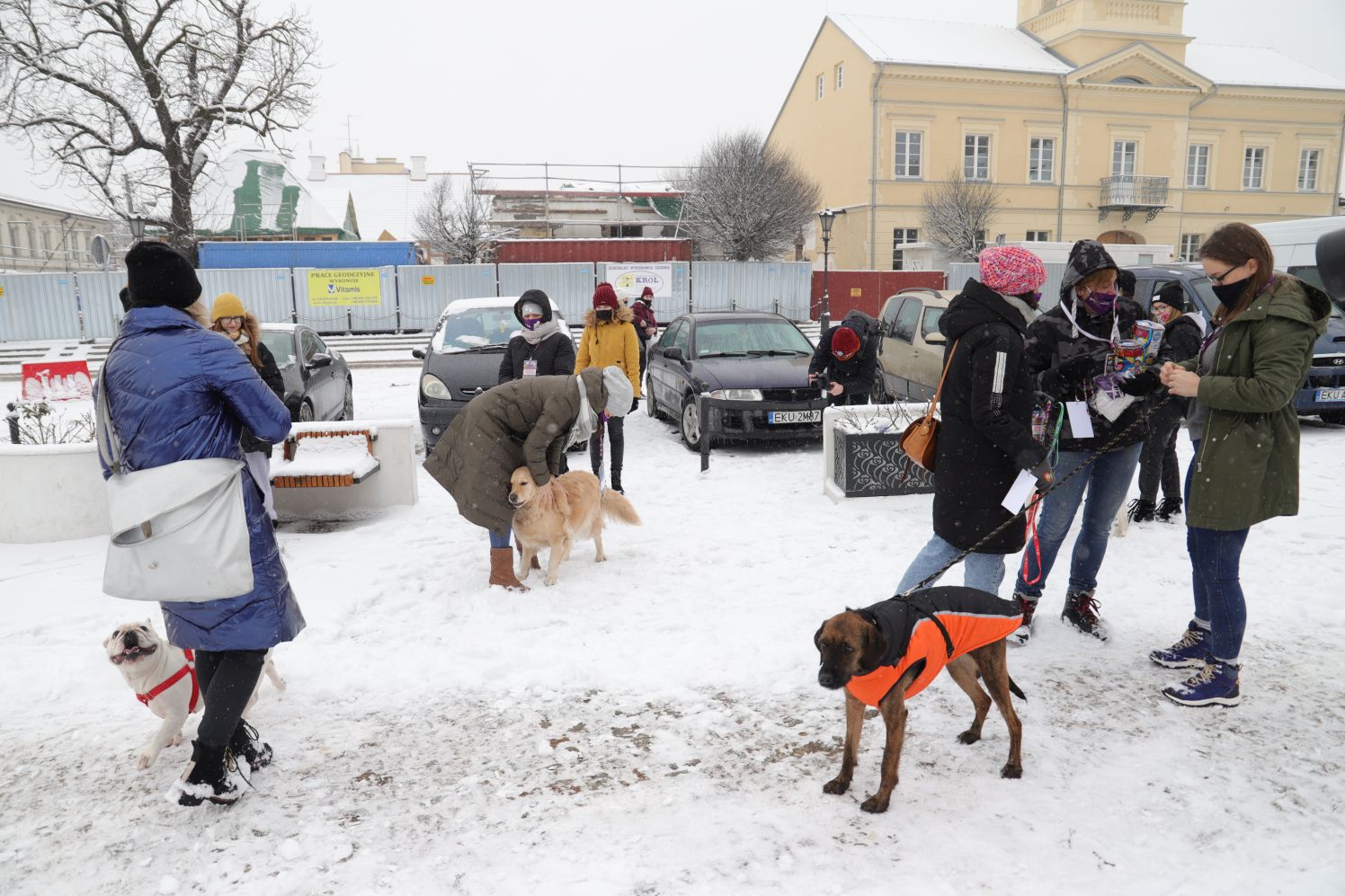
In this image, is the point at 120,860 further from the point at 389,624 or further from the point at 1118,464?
the point at 1118,464

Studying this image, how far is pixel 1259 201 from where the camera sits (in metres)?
42.4

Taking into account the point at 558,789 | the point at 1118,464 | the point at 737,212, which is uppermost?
the point at 737,212

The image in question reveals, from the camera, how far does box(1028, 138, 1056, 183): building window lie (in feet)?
131

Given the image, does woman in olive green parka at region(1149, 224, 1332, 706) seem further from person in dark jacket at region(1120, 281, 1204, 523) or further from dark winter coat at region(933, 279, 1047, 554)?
person in dark jacket at region(1120, 281, 1204, 523)

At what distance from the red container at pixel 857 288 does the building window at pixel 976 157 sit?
9.37 metres

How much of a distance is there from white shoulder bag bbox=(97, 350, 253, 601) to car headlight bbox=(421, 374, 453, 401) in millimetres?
6327

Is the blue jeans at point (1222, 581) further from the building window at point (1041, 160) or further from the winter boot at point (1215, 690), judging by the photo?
the building window at point (1041, 160)

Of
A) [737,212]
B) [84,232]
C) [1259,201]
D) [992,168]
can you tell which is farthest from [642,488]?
[84,232]

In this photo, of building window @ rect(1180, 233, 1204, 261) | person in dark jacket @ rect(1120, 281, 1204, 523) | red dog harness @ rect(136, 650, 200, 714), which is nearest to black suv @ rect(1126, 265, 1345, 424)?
person in dark jacket @ rect(1120, 281, 1204, 523)

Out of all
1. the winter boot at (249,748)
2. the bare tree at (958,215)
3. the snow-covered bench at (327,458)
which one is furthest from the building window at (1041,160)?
the winter boot at (249,748)

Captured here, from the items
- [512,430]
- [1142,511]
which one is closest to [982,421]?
[512,430]

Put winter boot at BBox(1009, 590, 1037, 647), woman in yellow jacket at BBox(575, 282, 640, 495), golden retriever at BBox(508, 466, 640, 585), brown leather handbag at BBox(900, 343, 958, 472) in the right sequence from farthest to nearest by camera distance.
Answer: woman in yellow jacket at BBox(575, 282, 640, 495) < golden retriever at BBox(508, 466, 640, 585) < winter boot at BBox(1009, 590, 1037, 647) < brown leather handbag at BBox(900, 343, 958, 472)

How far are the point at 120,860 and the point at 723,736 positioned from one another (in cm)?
223

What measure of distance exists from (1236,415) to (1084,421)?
2.48 feet
